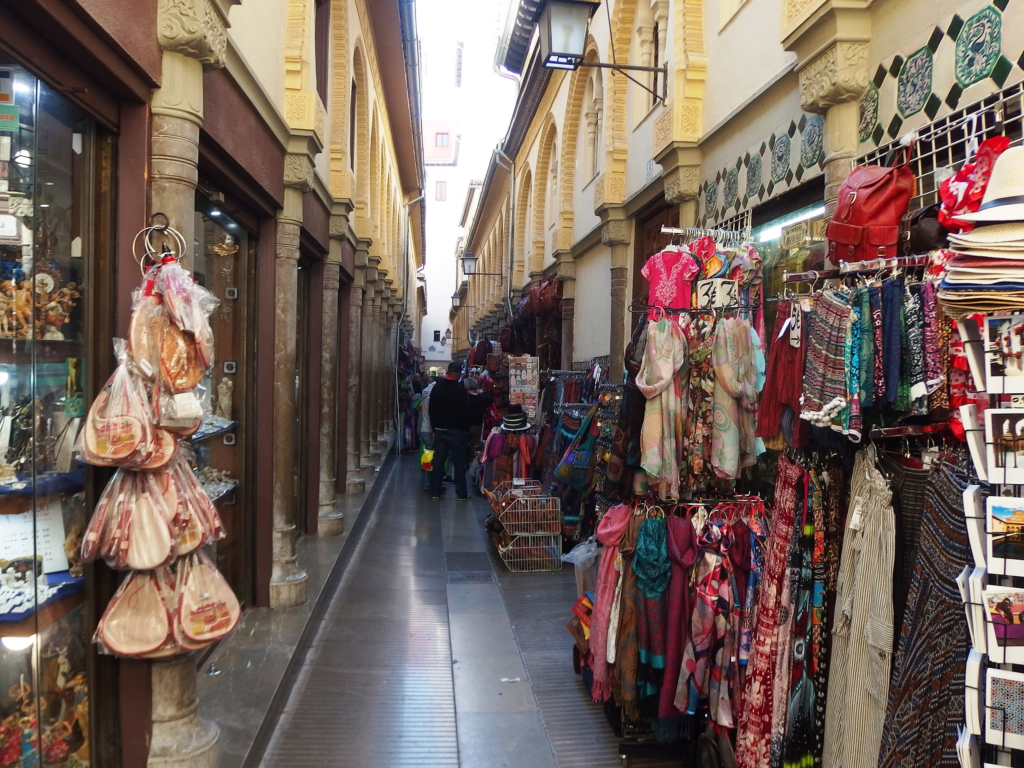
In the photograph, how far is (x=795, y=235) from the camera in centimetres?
462

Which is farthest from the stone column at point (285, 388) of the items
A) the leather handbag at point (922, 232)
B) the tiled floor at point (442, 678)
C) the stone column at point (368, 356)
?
the stone column at point (368, 356)

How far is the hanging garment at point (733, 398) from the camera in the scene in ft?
11.9

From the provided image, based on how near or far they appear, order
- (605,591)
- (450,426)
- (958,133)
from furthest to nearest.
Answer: (450,426) → (605,591) → (958,133)

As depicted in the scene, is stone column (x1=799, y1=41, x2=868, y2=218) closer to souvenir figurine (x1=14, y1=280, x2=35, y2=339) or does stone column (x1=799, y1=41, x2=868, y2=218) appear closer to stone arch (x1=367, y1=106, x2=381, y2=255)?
souvenir figurine (x1=14, y1=280, x2=35, y2=339)

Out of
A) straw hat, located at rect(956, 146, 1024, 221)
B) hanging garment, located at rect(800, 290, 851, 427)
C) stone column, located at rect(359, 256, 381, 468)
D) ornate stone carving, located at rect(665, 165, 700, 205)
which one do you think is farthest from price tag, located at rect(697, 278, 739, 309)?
stone column, located at rect(359, 256, 381, 468)

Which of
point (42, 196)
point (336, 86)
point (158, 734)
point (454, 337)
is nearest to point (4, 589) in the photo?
point (158, 734)

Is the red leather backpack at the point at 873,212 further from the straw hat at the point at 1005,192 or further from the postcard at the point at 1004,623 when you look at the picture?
the postcard at the point at 1004,623

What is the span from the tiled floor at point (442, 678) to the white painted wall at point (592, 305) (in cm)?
354

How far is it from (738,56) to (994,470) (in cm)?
460

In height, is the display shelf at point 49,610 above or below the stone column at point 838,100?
below

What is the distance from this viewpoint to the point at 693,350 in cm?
379

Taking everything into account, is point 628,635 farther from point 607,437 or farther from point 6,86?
point 6,86

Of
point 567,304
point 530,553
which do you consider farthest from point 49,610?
point 567,304

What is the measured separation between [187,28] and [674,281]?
99.8 inches
